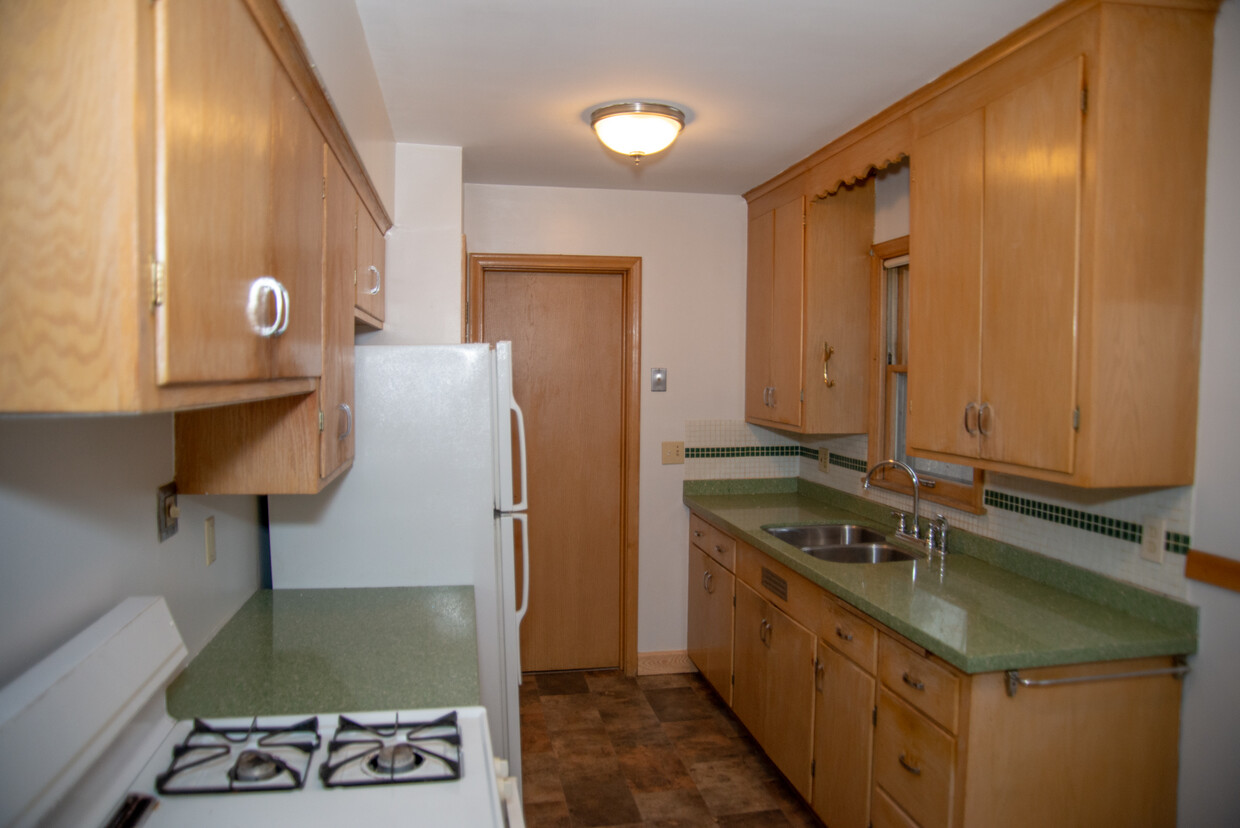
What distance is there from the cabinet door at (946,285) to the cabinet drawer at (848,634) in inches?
21.9

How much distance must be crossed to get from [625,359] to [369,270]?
70.1 inches

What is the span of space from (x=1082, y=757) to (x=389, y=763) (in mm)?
1577

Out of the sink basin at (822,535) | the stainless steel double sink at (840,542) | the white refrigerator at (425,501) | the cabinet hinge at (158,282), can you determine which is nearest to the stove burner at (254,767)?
the cabinet hinge at (158,282)

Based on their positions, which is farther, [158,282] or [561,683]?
[561,683]

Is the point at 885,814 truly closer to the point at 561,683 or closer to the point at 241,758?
the point at 241,758

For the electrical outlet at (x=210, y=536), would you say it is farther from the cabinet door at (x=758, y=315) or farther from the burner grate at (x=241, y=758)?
the cabinet door at (x=758, y=315)

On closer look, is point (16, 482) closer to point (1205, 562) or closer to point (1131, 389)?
point (1131, 389)

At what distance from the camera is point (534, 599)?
12.7 feet

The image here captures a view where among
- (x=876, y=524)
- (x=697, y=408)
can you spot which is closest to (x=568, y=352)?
(x=697, y=408)

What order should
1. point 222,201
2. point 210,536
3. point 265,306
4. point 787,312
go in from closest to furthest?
point 222,201, point 265,306, point 210,536, point 787,312

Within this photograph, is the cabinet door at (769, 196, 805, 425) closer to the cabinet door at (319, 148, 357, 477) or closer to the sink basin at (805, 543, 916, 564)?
the sink basin at (805, 543, 916, 564)

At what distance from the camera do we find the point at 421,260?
9.70 ft

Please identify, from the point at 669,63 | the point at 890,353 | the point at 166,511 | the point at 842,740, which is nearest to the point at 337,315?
the point at 166,511

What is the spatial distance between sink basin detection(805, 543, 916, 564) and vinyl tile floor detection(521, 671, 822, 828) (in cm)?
84
